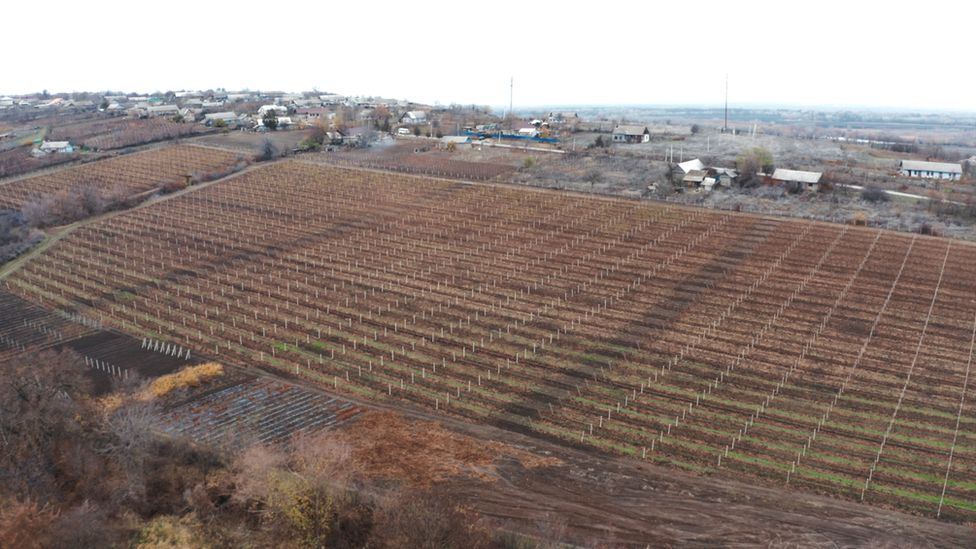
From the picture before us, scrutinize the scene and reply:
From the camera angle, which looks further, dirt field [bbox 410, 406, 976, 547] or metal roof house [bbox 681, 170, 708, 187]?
metal roof house [bbox 681, 170, 708, 187]

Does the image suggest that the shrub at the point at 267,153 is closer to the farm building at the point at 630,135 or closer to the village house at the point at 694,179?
the farm building at the point at 630,135

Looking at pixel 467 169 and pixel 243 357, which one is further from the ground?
pixel 467 169

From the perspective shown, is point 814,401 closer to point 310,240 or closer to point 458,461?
point 458,461

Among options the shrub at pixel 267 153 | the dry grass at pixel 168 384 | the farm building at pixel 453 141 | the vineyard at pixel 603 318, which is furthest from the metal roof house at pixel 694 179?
the shrub at pixel 267 153

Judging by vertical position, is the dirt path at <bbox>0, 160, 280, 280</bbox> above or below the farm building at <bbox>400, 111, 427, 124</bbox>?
below

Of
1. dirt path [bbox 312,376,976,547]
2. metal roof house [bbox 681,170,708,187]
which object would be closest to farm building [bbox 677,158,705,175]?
metal roof house [bbox 681,170,708,187]

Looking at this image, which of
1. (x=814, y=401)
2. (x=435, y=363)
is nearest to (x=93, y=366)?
(x=435, y=363)

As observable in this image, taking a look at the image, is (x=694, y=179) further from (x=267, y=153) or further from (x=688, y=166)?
(x=267, y=153)

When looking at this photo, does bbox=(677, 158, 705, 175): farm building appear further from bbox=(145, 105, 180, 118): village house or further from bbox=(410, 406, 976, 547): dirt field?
bbox=(145, 105, 180, 118): village house
